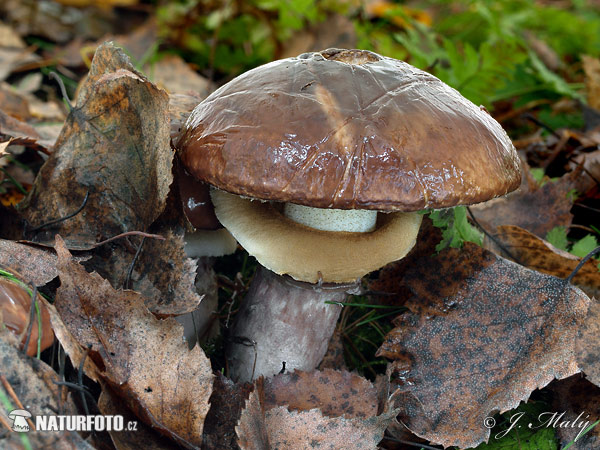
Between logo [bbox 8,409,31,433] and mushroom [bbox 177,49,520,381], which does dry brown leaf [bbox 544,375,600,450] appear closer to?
mushroom [bbox 177,49,520,381]

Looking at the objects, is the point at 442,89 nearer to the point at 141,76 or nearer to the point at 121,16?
the point at 141,76

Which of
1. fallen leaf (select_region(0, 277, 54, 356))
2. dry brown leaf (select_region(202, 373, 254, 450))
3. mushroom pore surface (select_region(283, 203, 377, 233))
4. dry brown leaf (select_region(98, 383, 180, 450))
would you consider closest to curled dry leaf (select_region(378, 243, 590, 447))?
mushroom pore surface (select_region(283, 203, 377, 233))

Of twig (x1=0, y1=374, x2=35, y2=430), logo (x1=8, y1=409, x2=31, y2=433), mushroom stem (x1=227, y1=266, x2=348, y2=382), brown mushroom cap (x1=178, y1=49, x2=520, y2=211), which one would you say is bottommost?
mushroom stem (x1=227, y1=266, x2=348, y2=382)

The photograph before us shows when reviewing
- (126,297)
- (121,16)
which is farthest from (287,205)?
(121,16)

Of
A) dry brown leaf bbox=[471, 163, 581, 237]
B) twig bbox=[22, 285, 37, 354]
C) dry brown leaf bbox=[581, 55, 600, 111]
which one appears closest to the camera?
twig bbox=[22, 285, 37, 354]

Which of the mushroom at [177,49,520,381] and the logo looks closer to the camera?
the logo

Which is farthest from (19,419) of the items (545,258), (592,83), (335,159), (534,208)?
(592,83)

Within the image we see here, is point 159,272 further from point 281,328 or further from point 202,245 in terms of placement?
point 281,328

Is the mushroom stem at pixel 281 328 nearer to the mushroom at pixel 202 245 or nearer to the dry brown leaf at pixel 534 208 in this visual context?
the mushroom at pixel 202 245
